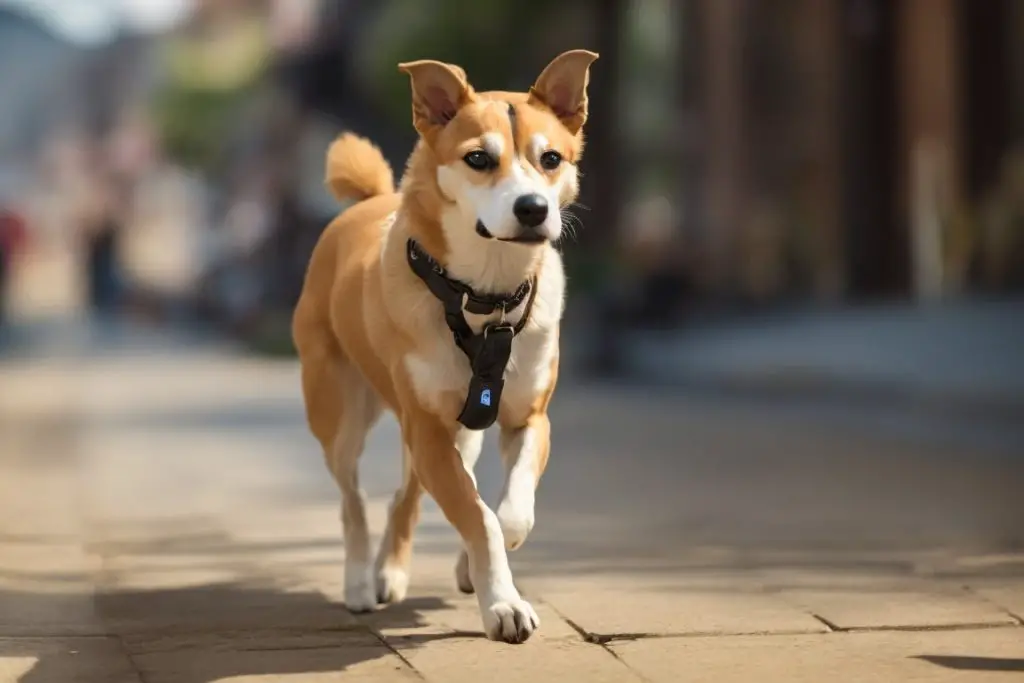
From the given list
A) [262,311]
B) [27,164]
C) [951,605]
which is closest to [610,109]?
[262,311]

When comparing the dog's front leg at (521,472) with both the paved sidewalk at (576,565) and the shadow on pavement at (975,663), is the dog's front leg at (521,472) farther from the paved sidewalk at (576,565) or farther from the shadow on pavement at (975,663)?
the shadow on pavement at (975,663)

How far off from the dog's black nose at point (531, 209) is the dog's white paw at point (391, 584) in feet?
4.90

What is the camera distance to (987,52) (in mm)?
18375

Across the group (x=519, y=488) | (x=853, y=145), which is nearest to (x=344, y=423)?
(x=519, y=488)

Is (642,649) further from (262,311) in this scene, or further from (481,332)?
(262,311)

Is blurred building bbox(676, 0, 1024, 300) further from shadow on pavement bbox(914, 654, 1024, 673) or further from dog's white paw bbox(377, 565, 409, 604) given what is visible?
shadow on pavement bbox(914, 654, 1024, 673)

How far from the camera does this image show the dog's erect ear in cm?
518

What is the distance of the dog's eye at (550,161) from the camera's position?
498 cm

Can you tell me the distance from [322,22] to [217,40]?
19094mm

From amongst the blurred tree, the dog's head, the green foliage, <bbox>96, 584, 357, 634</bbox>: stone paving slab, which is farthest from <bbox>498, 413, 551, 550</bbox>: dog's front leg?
the blurred tree

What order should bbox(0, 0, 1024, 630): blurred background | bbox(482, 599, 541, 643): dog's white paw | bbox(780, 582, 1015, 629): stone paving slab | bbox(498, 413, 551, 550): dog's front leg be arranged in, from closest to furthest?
1. bbox(482, 599, 541, 643): dog's white paw
2. bbox(498, 413, 551, 550): dog's front leg
3. bbox(780, 582, 1015, 629): stone paving slab
4. bbox(0, 0, 1024, 630): blurred background

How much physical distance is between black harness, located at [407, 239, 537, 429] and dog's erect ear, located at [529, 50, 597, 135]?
50 cm

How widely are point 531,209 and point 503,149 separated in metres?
0.24

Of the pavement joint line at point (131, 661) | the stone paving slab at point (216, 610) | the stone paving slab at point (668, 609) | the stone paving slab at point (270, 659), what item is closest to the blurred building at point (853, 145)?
the stone paving slab at point (668, 609)
